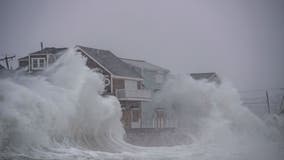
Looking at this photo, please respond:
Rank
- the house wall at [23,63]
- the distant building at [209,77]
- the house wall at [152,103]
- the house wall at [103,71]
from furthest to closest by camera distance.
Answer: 1. the distant building at [209,77]
2. the house wall at [152,103]
3. the house wall at [23,63]
4. the house wall at [103,71]

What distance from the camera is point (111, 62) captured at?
4056cm

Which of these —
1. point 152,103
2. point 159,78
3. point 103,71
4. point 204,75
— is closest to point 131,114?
point 103,71

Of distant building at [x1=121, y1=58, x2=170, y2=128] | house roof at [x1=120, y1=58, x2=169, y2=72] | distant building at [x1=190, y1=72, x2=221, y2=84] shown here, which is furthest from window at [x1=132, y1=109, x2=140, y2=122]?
distant building at [x1=190, y1=72, x2=221, y2=84]

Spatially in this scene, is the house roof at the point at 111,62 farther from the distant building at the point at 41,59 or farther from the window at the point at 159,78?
the window at the point at 159,78

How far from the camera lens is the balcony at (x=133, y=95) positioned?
37500 mm

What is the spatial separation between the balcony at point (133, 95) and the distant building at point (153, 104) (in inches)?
94.5

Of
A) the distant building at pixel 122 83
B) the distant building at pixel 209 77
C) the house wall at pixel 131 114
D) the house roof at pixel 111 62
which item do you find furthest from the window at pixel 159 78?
the house wall at pixel 131 114

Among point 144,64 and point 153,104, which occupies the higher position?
point 144,64

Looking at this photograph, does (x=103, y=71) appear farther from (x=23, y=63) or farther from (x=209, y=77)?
(x=209, y=77)

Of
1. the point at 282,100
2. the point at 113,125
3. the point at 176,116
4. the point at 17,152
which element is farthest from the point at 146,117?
the point at 17,152

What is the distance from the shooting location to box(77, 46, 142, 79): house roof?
126 ft

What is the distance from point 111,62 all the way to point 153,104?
692 cm

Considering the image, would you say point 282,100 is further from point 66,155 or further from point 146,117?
point 66,155

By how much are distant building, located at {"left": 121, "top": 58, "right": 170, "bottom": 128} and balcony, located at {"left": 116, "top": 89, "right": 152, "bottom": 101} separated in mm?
2400
